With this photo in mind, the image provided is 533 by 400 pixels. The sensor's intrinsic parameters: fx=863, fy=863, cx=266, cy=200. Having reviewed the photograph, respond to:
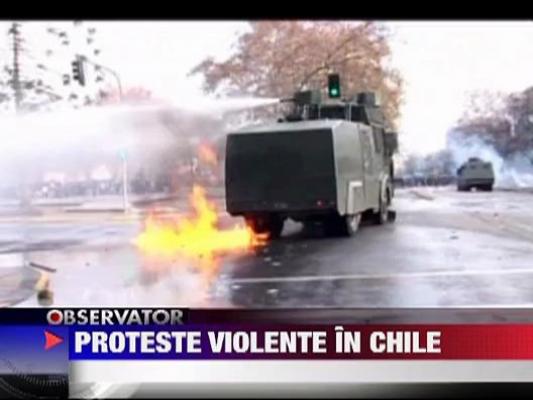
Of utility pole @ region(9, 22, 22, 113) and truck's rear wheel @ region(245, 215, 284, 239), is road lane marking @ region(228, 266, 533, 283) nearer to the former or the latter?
truck's rear wheel @ region(245, 215, 284, 239)

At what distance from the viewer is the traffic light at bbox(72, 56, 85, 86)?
424 centimetres

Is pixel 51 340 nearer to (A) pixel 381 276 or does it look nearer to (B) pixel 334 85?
(A) pixel 381 276

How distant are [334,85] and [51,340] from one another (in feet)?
6.05

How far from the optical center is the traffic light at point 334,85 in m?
4.26

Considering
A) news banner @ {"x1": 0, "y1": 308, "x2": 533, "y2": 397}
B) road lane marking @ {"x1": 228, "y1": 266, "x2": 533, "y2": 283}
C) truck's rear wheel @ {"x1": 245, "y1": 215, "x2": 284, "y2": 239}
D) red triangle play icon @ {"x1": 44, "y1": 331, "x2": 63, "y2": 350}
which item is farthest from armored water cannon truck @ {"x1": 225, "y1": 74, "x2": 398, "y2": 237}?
red triangle play icon @ {"x1": 44, "y1": 331, "x2": 63, "y2": 350}

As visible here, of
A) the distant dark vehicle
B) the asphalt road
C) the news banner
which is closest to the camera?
the news banner

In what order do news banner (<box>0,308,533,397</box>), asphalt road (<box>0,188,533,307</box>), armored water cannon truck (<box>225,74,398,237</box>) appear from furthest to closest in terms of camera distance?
armored water cannon truck (<box>225,74,398,237</box>) < asphalt road (<box>0,188,533,307</box>) < news banner (<box>0,308,533,397</box>)

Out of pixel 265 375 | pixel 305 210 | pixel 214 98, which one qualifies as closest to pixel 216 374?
pixel 265 375

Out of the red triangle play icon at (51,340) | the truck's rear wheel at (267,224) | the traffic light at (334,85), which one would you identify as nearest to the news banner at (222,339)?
the red triangle play icon at (51,340)

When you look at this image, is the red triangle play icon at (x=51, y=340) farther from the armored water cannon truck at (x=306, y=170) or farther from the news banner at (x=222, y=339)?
the armored water cannon truck at (x=306, y=170)

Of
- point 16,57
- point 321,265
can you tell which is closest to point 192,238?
point 321,265

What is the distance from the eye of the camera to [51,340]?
13.5 feet

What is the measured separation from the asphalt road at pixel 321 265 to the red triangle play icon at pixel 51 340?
0.53 ft
